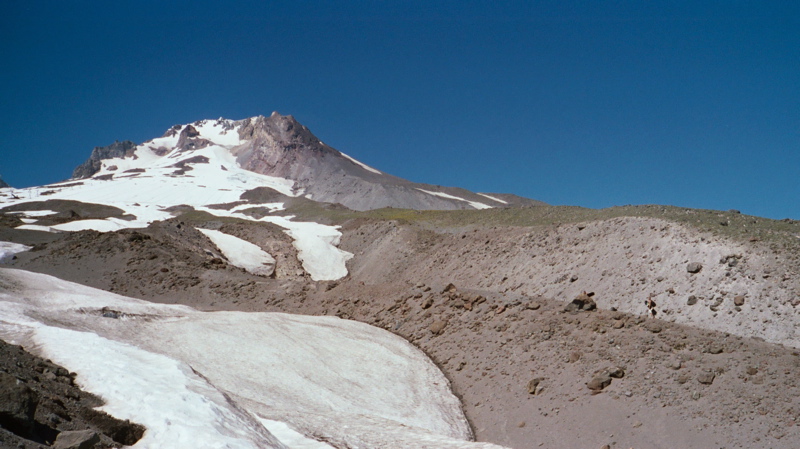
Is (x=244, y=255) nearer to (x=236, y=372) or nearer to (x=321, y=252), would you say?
(x=321, y=252)

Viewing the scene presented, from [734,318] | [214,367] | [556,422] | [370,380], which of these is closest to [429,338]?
[370,380]

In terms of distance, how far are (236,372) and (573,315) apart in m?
12.0

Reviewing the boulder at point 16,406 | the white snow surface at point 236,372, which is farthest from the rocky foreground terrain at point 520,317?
the white snow surface at point 236,372

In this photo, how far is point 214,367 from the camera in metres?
15.6

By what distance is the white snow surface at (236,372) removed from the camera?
8414 mm

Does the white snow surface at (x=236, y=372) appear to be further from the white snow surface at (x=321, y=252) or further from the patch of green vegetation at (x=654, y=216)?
the white snow surface at (x=321, y=252)

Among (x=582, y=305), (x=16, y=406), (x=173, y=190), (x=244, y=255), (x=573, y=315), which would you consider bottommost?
(x=16, y=406)

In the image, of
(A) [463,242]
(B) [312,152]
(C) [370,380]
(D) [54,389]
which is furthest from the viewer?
(B) [312,152]

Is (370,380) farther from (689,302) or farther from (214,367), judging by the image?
(689,302)

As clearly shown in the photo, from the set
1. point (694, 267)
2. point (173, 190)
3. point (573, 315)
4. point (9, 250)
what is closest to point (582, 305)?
point (573, 315)

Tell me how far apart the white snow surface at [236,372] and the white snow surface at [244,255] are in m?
18.9

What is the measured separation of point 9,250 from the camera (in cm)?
3744

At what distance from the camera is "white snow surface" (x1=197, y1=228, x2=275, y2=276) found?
42.9m

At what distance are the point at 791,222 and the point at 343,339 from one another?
71.8ft
